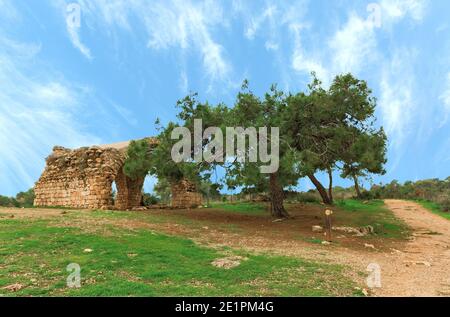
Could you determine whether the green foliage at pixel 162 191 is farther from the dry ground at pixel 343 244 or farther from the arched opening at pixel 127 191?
the dry ground at pixel 343 244

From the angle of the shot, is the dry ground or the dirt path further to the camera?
the dry ground

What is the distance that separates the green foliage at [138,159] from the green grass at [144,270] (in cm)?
895

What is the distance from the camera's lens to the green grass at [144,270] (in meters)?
7.15

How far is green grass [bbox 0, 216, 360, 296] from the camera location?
7148mm

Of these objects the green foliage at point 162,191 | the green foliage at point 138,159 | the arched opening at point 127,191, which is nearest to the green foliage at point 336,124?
the green foliage at point 138,159

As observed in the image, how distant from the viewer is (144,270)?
8.34 m

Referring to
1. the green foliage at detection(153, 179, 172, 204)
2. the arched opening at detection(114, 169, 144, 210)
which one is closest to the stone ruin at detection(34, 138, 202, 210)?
the arched opening at detection(114, 169, 144, 210)

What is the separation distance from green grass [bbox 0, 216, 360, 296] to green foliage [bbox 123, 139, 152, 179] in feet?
29.4

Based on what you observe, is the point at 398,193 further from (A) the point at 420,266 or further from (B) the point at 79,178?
(A) the point at 420,266

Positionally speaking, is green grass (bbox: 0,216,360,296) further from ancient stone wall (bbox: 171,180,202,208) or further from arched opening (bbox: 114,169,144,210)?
arched opening (bbox: 114,169,144,210)

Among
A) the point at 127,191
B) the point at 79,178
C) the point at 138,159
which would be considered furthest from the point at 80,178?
the point at 127,191

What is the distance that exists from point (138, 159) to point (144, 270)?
516 inches

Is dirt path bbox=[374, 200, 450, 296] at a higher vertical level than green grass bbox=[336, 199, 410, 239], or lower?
lower

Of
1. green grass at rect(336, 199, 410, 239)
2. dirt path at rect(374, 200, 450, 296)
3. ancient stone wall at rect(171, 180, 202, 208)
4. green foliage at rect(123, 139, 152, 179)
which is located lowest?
dirt path at rect(374, 200, 450, 296)
